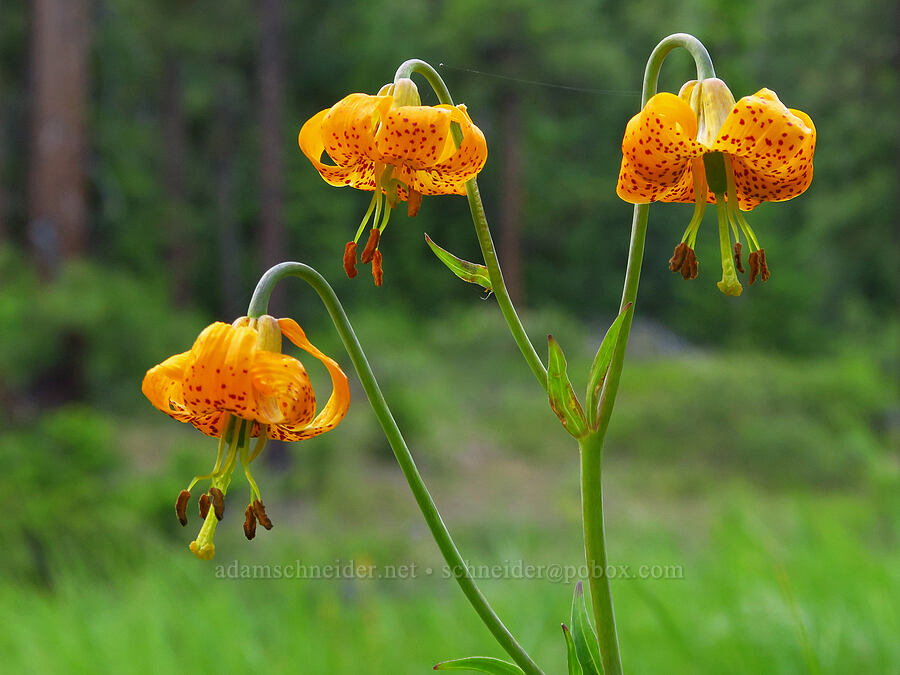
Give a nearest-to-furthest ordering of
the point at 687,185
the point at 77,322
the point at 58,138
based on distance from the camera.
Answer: the point at 687,185, the point at 77,322, the point at 58,138

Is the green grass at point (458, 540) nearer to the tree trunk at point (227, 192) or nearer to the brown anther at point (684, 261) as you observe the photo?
the brown anther at point (684, 261)

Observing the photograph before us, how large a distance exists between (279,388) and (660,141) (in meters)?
0.41

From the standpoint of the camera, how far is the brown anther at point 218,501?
80 cm

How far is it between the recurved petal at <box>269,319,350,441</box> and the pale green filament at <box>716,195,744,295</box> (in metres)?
0.36

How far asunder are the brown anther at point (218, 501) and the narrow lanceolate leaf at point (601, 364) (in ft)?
1.15

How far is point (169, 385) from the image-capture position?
2.83 feet

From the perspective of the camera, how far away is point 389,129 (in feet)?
2.71

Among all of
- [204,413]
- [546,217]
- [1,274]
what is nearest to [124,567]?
[1,274]

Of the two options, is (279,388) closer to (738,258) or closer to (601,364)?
(601,364)

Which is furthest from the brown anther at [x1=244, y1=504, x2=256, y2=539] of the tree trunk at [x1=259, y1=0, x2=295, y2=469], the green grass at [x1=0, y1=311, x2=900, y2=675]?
the tree trunk at [x1=259, y1=0, x2=295, y2=469]

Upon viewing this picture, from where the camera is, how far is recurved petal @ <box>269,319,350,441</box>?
0.84 m

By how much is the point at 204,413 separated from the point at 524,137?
1741cm

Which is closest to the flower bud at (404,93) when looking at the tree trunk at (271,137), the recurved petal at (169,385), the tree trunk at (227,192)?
the recurved petal at (169,385)

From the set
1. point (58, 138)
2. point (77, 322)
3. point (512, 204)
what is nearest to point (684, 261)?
point (77, 322)
